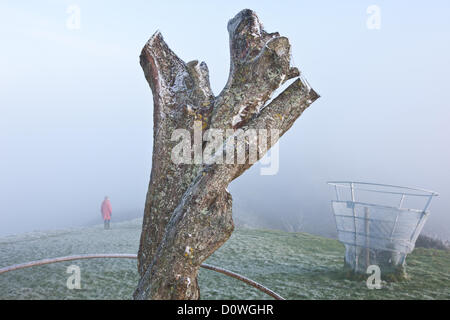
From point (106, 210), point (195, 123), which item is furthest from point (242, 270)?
point (106, 210)

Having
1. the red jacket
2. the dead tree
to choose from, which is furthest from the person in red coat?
the dead tree

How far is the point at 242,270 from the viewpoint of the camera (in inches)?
317

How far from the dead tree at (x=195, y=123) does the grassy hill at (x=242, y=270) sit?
136 inches

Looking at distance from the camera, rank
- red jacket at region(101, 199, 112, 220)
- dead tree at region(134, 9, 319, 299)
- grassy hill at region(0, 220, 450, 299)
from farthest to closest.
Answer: red jacket at region(101, 199, 112, 220) → grassy hill at region(0, 220, 450, 299) → dead tree at region(134, 9, 319, 299)

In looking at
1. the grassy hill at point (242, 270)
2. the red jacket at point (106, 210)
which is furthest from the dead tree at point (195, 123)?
the red jacket at point (106, 210)

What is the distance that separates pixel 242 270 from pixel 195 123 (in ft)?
18.2

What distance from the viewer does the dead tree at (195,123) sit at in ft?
9.60

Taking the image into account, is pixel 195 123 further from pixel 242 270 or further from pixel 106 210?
pixel 106 210

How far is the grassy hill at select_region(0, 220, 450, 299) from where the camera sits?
6371mm

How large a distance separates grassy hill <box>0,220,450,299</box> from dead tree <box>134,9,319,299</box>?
136 inches

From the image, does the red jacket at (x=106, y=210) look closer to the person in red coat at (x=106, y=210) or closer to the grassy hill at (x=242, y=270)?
the person in red coat at (x=106, y=210)

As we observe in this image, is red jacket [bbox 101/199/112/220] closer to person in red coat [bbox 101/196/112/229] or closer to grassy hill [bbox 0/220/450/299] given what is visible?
person in red coat [bbox 101/196/112/229]

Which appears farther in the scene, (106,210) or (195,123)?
(106,210)
